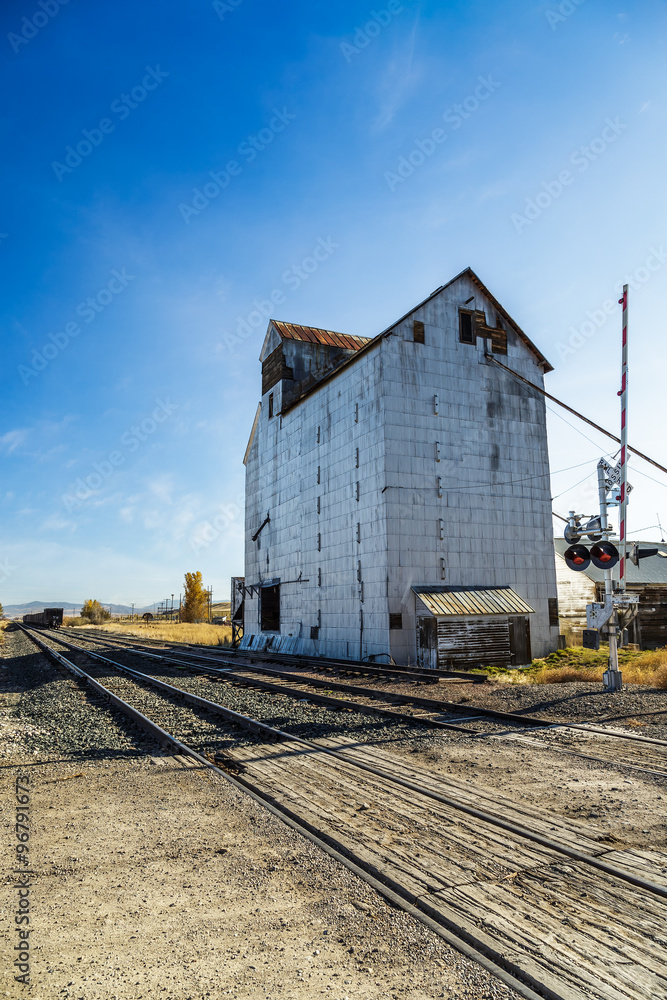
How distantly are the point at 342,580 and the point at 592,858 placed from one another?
70.3 ft

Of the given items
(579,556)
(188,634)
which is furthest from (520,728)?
(188,634)

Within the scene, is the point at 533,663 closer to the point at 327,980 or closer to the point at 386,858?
the point at 386,858

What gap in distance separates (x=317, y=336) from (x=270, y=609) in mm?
16084

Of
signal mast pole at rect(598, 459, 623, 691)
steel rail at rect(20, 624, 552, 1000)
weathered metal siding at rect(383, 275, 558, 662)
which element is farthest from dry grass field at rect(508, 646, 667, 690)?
steel rail at rect(20, 624, 552, 1000)

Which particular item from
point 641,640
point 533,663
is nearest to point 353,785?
point 533,663

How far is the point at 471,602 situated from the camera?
896 inches

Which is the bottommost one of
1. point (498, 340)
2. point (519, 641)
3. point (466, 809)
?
A: point (466, 809)

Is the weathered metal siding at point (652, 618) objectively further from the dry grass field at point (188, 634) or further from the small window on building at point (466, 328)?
the dry grass field at point (188, 634)

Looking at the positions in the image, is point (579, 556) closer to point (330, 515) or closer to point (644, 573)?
point (330, 515)

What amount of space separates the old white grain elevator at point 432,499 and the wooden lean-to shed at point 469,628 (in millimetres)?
54

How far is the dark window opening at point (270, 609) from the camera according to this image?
110ft

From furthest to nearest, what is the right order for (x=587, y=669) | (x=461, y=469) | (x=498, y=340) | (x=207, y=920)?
(x=498, y=340), (x=461, y=469), (x=587, y=669), (x=207, y=920)

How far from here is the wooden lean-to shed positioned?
21703 millimetres

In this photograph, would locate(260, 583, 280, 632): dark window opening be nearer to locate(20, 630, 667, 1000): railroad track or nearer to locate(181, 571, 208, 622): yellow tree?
locate(20, 630, 667, 1000): railroad track
